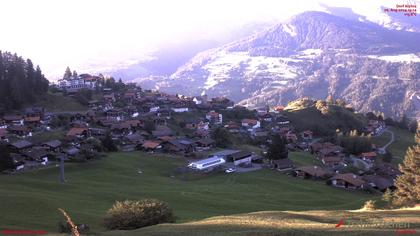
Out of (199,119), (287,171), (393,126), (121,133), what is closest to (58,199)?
(287,171)

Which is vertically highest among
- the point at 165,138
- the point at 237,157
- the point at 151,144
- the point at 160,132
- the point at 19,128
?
the point at 19,128

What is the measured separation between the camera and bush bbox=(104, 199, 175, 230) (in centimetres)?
3081

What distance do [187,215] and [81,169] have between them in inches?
1130

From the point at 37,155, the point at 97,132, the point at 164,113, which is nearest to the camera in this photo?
the point at 37,155

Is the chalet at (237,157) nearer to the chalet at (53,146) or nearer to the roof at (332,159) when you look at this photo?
the roof at (332,159)

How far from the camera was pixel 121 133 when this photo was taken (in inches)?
3836

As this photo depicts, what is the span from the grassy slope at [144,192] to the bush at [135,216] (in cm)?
229

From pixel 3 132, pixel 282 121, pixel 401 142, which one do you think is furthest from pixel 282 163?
pixel 401 142

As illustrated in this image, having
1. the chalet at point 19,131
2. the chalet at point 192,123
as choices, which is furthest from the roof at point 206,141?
the chalet at point 19,131

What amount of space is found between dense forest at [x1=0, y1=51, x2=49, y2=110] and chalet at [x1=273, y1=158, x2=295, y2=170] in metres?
57.5

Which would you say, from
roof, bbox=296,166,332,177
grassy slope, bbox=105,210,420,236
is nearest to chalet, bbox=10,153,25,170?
grassy slope, bbox=105,210,420,236

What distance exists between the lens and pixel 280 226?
25.9m

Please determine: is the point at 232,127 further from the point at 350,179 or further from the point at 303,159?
the point at 350,179

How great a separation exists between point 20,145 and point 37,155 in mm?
7179
